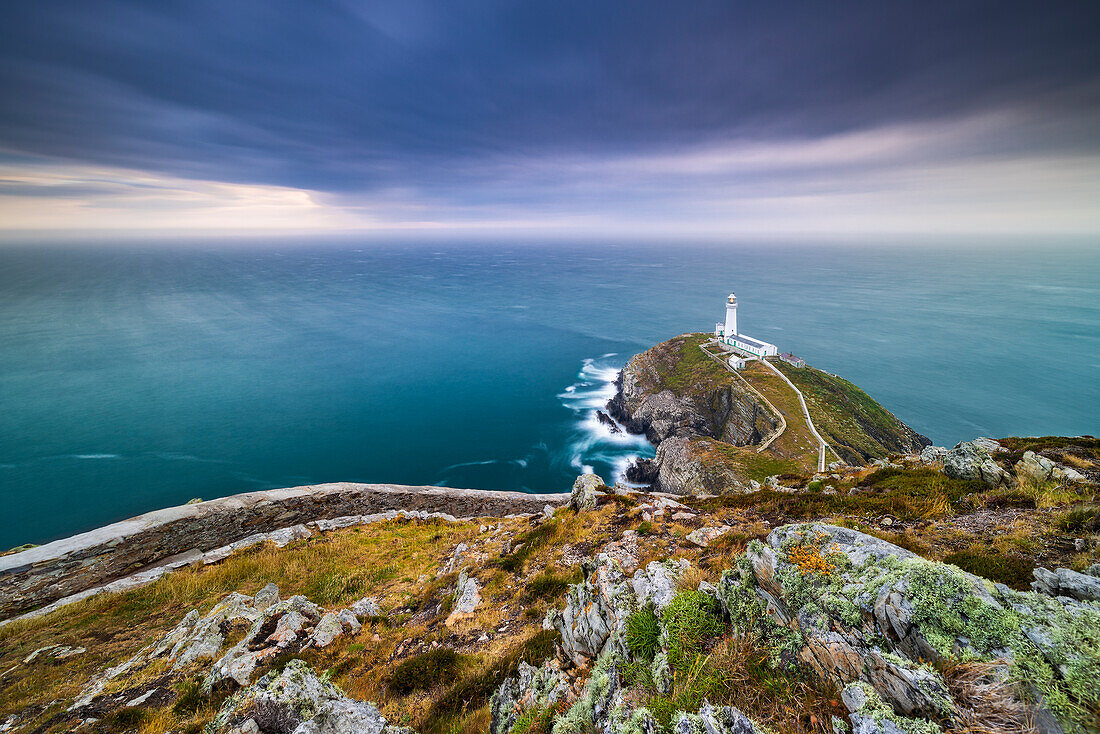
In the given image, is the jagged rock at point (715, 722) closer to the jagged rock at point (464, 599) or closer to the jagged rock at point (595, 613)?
the jagged rock at point (595, 613)

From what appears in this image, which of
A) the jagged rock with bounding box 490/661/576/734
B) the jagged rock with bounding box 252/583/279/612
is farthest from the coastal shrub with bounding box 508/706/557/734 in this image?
the jagged rock with bounding box 252/583/279/612

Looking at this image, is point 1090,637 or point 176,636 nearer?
point 1090,637

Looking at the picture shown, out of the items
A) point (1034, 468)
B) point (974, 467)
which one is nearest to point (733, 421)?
point (974, 467)

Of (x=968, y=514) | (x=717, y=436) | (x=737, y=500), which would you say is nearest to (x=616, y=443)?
(x=717, y=436)

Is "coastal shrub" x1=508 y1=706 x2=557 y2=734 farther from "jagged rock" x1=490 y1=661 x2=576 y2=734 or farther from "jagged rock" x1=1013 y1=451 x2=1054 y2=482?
"jagged rock" x1=1013 y1=451 x2=1054 y2=482

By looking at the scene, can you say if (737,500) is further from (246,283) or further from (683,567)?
(246,283)

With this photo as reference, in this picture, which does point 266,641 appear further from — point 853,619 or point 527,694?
point 853,619
